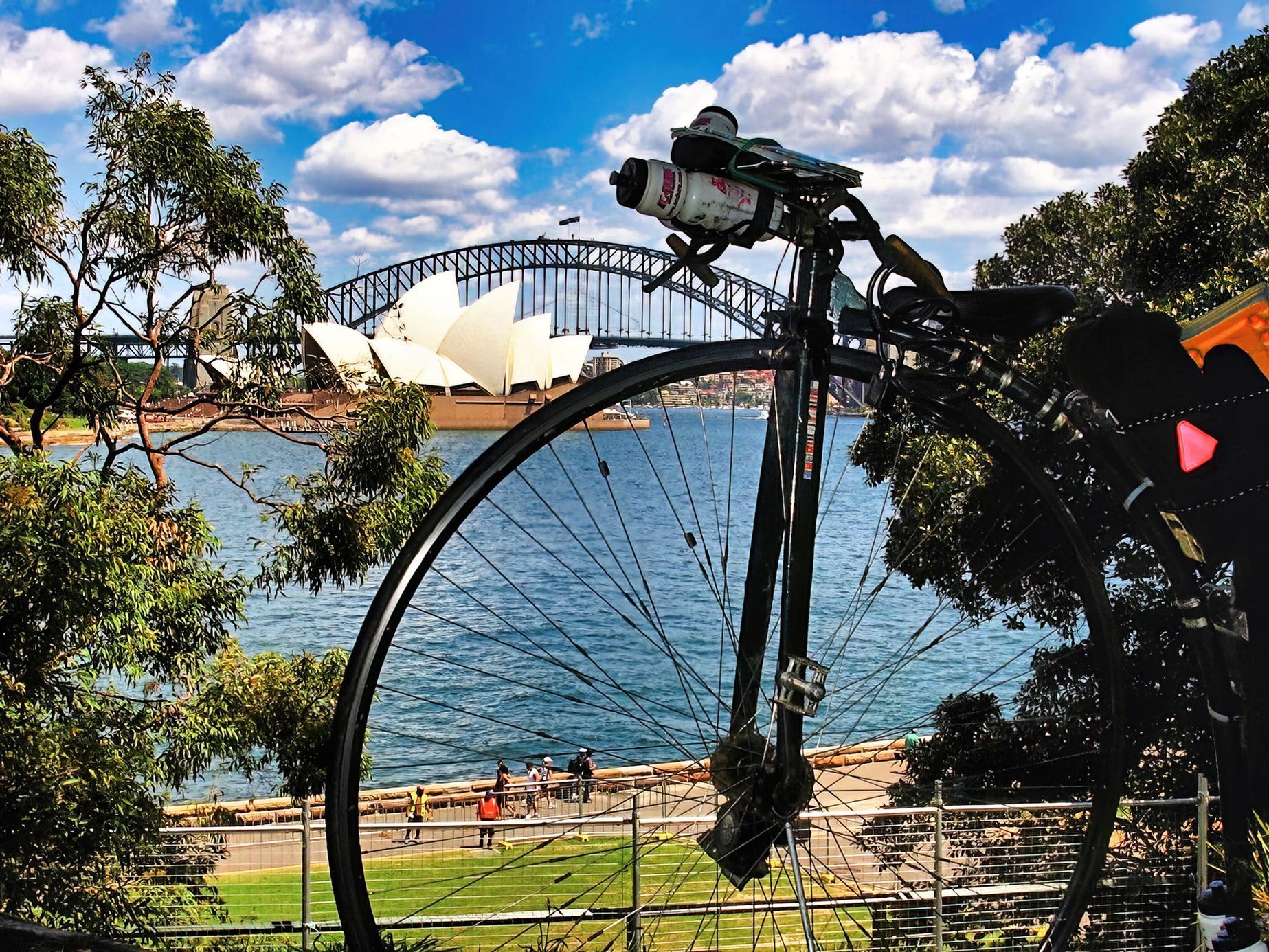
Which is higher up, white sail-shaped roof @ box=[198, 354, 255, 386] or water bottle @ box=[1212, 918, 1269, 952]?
white sail-shaped roof @ box=[198, 354, 255, 386]

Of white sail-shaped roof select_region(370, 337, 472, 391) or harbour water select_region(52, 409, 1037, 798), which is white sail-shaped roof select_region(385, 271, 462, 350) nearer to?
white sail-shaped roof select_region(370, 337, 472, 391)

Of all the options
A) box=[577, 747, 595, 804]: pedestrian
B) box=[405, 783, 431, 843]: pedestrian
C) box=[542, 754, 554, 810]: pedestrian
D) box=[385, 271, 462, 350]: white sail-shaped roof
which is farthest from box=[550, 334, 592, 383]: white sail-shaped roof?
box=[577, 747, 595, 804]: pedestrian

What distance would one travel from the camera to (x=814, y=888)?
14.4ft

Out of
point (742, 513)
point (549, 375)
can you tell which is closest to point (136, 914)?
point (742, 513)

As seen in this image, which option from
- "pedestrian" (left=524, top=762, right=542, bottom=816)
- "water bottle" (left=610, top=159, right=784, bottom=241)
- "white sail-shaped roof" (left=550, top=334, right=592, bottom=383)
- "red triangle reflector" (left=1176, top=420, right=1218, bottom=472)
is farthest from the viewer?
"white sail-shaped roof" (left=550, top=334, right=592, bottom=383)

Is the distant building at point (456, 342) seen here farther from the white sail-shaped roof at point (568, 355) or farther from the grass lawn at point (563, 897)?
the grass lawn at point (563, 897)

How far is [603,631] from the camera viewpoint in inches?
718

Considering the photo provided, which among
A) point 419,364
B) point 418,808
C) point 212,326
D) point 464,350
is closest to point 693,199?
point 212,326

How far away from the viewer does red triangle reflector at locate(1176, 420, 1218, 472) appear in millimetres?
1714

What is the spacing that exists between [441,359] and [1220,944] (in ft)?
105

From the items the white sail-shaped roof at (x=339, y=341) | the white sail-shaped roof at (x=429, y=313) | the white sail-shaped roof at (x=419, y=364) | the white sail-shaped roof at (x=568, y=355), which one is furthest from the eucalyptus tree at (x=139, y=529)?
the white sail-shaped roof at (x=568, y=355)

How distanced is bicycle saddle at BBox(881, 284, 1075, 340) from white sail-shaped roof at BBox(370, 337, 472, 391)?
1119 inches

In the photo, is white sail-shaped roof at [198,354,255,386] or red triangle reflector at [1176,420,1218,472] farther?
white sail-shaped roof at [198,354,255,386]

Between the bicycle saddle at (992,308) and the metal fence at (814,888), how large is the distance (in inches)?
29.0
